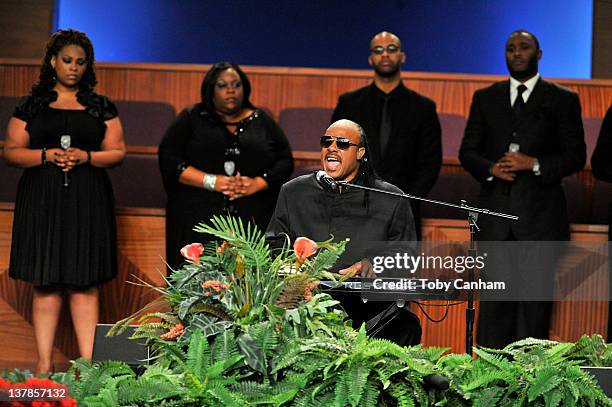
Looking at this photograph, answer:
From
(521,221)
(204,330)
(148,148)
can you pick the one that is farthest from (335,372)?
(148,148)

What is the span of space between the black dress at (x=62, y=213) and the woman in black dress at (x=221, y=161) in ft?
0.92

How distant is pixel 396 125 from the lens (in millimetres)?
4438

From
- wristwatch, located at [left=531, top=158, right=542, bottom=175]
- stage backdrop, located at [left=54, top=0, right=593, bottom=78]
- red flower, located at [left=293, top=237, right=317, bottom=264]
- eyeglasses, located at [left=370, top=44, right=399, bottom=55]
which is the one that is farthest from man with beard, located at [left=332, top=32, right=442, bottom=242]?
red flower, located at [left=293, top=237, right=317, bottom=264]

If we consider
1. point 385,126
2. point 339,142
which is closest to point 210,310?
point 339,142

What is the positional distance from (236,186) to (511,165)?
1.10 m

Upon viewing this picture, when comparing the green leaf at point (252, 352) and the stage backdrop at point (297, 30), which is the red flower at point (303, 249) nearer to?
the green leaf at point (252, 352)

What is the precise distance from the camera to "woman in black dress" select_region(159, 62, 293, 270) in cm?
425

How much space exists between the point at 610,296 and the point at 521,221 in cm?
46

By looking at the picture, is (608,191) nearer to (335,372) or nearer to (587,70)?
(587,70)

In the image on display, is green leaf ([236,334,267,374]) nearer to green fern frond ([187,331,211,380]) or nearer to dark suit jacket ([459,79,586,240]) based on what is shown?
green fern frond ([187,331,211,380])

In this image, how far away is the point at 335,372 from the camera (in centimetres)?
196

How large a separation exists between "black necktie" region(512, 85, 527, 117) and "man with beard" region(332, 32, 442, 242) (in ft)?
1.09

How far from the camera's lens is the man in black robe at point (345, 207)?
130 inches

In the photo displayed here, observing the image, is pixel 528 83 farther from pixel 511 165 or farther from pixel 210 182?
pixel 210 182
